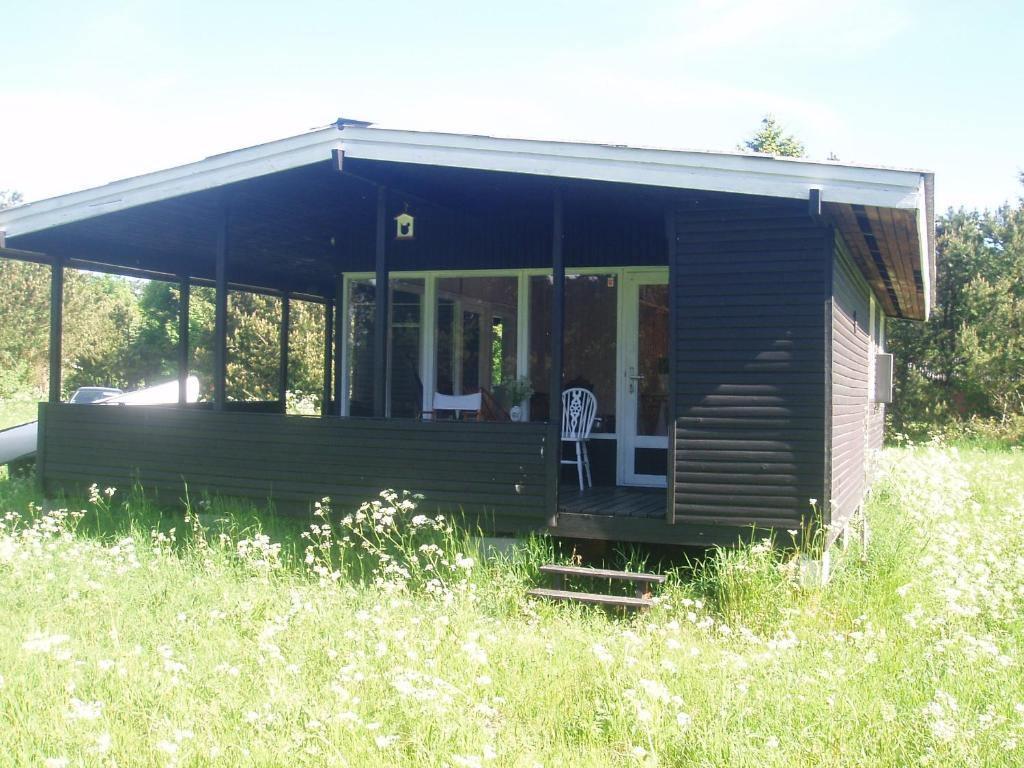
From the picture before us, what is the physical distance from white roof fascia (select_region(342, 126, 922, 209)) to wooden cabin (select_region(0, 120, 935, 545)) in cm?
1

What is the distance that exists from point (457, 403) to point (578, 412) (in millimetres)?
1281

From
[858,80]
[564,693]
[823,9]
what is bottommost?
[564,693]

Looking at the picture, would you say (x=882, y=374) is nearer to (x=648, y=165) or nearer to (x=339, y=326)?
(x=339, y=326)

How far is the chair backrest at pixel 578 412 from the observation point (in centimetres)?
805

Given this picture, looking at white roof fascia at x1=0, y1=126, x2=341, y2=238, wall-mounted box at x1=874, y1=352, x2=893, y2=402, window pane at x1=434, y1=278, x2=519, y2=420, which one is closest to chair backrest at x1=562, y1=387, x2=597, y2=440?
window pane at x1=434, y1=278, x2=519, y2=420

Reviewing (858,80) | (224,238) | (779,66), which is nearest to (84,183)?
(224,238)

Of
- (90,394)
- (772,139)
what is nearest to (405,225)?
(90,394)

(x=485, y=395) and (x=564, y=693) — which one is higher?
(x=485, y=395)

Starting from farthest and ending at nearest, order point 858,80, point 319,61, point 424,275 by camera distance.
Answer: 1. point 858,80
2. point 319,61
3. point 424,275

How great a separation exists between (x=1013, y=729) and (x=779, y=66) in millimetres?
10873

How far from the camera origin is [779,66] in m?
12.8

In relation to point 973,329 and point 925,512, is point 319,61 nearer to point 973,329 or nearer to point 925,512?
point 925,512

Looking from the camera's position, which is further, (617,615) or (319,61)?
(319,61)

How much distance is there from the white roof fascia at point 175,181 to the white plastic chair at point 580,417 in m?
2.91
